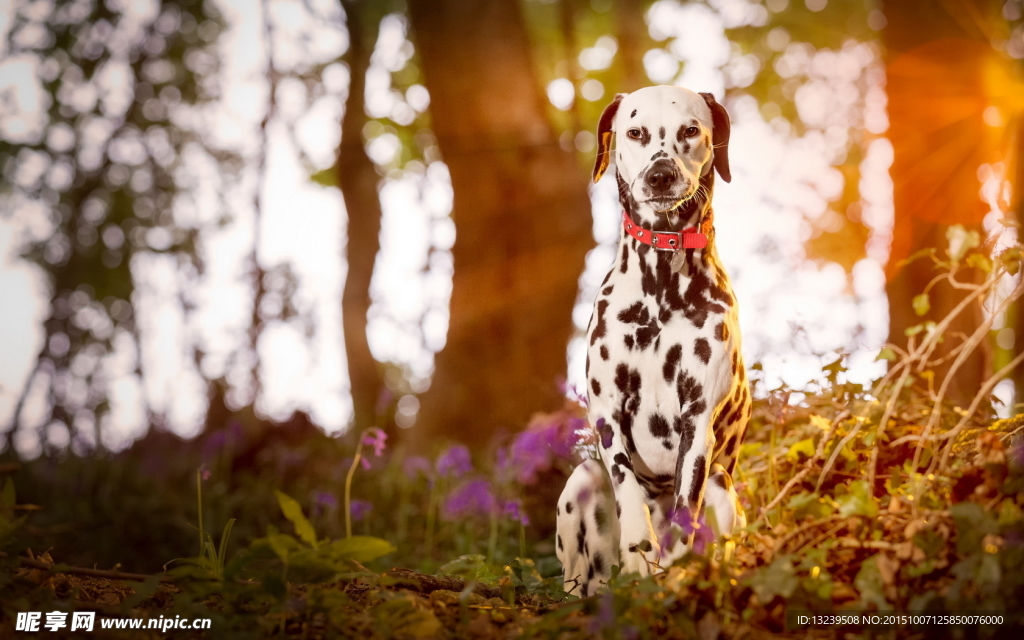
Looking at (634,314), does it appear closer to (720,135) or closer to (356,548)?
(720,135)

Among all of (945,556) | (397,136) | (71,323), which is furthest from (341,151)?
(945,556)

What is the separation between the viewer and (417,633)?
2541 millimetres

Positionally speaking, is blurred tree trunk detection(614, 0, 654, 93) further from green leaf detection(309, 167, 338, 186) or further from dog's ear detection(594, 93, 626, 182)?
dog's ear detection(594, 93, 626, 182)

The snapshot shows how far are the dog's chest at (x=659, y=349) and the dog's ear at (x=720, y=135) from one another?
473mm

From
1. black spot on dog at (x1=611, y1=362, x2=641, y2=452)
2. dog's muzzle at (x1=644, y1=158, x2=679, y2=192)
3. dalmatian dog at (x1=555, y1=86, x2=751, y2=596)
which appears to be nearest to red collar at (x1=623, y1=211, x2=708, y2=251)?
dalmatian dog at (x1=555, y1=86, x2=751, y2=596)

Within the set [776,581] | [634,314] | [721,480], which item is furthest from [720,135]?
[776,581]

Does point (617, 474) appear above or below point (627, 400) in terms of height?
below

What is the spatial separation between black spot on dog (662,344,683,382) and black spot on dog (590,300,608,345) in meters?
0.34

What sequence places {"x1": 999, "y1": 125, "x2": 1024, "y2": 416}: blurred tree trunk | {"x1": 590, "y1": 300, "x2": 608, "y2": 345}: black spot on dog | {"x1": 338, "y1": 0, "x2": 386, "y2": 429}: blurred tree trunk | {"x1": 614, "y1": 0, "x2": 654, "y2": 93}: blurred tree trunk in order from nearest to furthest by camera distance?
1. {"x1": 590, "y1": 300, "x2": 608, "y2": 345}: black spot on dog
2. {"x1": 999, "y1": 125, "x2": 1024, "y2": 416}: blurred tree trunk
3. {"x1": 614, "y1": 0, "x2": 654, "y2": 93}: blurred tree trunk
4. {"x1": 338, "y1": 0, "x2": 386, "y2": 429}: blurred tree trunk

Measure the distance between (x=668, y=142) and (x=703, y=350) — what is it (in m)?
0.97

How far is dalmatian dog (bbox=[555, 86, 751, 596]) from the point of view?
313 centimetres

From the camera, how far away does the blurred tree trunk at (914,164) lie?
6.57 meters

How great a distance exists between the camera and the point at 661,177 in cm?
308

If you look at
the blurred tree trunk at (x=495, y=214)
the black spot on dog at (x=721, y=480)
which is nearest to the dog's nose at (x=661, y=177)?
the black spot on dog at (x=721, y=480)
